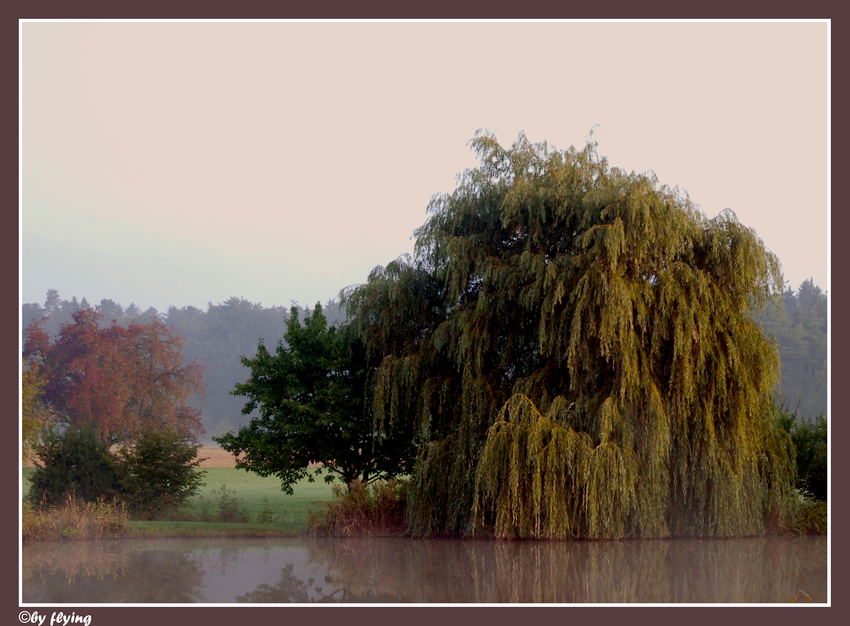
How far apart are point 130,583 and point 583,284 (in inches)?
314

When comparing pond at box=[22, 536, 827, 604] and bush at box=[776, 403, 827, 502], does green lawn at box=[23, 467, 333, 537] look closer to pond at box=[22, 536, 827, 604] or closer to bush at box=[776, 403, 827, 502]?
pond at box=[22, 536, 827, 604]

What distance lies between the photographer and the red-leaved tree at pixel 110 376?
65.6 feet

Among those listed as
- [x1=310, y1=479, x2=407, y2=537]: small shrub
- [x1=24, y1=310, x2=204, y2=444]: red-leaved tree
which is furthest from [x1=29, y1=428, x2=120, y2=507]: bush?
[x1=24, y1=310, x2=204, y2=444]: red-leaved tree

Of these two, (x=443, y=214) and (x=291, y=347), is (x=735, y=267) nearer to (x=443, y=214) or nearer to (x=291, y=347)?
(x=443, y=214)

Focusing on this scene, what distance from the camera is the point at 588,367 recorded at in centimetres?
1176

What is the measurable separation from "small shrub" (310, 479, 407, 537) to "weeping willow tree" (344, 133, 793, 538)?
1.79 ft

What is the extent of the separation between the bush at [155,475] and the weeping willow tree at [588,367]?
15.7 feet

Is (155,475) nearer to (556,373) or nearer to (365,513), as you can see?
(365,513)

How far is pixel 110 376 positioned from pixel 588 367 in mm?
14499

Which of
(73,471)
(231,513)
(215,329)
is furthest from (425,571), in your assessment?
(215,329)

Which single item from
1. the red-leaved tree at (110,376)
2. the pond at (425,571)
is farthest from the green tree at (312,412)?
the red-leaved tree at (110,376)

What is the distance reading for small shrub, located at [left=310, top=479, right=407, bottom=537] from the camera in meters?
12.7

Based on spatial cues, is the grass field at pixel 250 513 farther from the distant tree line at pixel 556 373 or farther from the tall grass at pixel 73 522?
the distant tree line at pixel 556 373

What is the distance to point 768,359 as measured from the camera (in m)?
11.8
